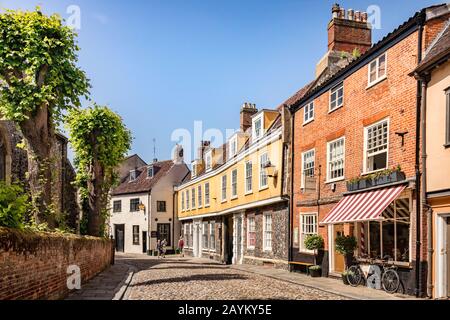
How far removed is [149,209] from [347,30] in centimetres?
3196

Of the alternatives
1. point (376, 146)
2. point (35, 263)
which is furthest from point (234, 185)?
point (35, 263)

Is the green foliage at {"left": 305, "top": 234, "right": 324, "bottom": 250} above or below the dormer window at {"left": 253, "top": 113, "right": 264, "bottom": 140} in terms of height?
below

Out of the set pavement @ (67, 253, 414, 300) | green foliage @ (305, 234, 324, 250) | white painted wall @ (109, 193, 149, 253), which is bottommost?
white painted wall @ (109, 193, 149, 253)

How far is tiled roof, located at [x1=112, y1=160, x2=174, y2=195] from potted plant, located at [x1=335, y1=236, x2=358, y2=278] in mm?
36150

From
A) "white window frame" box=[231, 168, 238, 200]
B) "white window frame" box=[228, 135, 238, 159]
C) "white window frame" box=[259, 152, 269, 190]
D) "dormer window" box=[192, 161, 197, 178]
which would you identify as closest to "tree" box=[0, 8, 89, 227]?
"white window frame" box=[259, 152, 269, 190]

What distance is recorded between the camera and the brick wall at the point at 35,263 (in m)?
8.90

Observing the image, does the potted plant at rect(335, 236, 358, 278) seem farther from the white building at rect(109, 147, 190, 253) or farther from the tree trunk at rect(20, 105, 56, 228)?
the white building at rect(109, 147, 190, 253)

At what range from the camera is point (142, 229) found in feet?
172

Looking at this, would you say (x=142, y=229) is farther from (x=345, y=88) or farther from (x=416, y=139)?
(x=416, y=139)

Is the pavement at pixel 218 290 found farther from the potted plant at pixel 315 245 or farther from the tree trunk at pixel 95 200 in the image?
the tree trunk at pixel 95 200

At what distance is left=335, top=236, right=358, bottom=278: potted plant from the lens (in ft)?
58.4

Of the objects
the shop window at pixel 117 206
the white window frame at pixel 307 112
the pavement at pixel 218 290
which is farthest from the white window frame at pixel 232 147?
the shop window at pixel 117 206

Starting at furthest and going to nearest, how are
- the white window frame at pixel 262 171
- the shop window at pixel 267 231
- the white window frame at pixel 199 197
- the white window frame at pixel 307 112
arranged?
the white window frame at pixel 199 197
the shop window at pixel 267 231
the white window frame at pixel 262 171
the white window frame at pixel 307 112

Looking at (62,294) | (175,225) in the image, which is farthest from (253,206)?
(175,225)
